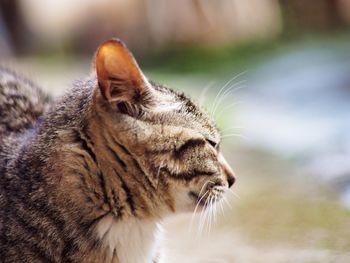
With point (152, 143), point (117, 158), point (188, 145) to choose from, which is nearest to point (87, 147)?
point (117, 158)

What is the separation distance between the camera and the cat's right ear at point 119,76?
1.91 meters

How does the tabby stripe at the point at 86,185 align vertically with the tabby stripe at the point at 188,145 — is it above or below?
below

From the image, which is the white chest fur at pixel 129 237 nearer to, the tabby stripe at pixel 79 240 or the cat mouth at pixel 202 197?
the tabby stripe at pixel 79 240

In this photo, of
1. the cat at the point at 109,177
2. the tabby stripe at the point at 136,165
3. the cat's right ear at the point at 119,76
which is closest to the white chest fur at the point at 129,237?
the cat at the point at 109,177

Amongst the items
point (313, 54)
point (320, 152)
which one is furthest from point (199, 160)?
point (313, 54)

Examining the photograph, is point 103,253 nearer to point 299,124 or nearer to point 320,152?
point 320,152

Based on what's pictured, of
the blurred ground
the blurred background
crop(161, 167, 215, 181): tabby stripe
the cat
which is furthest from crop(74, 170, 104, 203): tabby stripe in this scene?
the blurred ground

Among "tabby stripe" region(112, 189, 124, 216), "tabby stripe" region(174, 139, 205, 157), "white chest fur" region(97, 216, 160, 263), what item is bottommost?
"white chest fur" region(97, 216, 160, 263)

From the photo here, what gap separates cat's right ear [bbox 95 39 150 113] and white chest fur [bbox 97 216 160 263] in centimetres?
37

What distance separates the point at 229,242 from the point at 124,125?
3.16ft

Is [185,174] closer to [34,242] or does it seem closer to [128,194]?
[128,194]

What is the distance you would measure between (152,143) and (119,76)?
0.76 feet

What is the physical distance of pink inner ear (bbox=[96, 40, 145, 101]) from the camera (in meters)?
1.91

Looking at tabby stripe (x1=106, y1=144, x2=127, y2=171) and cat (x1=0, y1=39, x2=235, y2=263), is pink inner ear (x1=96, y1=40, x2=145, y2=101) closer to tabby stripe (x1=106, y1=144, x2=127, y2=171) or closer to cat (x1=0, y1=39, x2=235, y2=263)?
cat (x1=0, y1=39, x2=235, y2=263)
